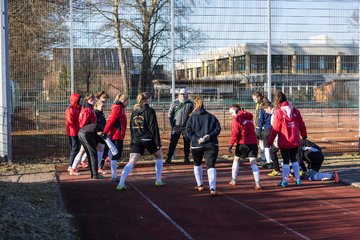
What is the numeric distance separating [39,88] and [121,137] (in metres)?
3.99

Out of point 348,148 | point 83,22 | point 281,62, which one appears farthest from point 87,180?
point 348,148

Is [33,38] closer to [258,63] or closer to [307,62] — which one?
[258,63]

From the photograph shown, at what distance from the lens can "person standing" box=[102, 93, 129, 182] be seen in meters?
10.2

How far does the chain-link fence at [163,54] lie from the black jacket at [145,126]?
446 centimetres

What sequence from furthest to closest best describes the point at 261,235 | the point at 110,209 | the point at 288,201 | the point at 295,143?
the point at 295,143 → the point at 288,201 → the point at 110,209 → the point at 261,235

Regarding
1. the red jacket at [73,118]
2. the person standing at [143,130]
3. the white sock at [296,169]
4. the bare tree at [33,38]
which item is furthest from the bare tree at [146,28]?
the white sock at [296,169]

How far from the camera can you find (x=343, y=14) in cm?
1541

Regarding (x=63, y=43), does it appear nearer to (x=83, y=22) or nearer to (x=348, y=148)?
(x=83, y=22)

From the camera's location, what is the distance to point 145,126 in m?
9.30

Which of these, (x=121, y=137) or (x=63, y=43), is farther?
(x=63, y=43)

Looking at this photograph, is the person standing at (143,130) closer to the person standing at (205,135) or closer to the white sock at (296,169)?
the person standing at (205,135)

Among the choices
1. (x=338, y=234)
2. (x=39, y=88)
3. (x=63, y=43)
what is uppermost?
(x=63, y=43)

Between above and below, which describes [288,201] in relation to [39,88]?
below

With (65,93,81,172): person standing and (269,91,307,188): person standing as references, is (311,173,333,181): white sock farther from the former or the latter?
(65,93,81,172): person standing
